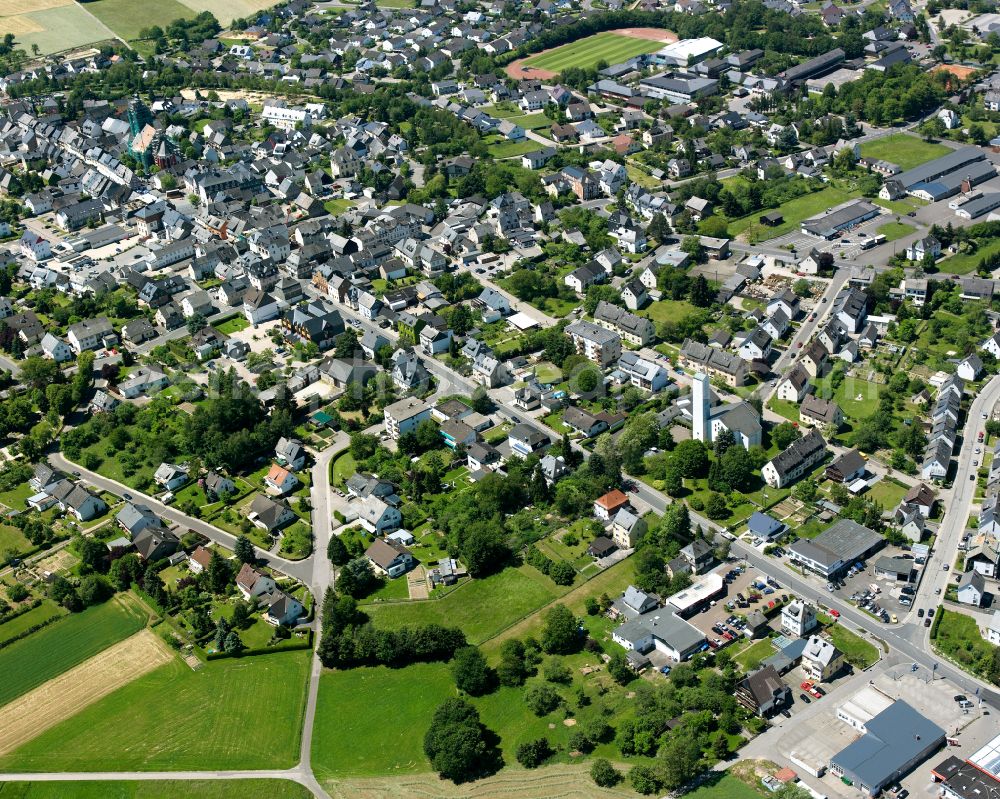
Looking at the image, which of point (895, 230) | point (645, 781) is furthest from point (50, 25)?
point (645, 781)

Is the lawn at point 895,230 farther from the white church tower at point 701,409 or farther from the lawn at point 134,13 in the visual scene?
the lawn at point 134,13

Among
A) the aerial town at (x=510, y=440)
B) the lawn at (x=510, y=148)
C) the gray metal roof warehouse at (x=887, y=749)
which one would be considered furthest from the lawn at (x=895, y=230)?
the gray metal roof warehouse at (x=887, y=749)

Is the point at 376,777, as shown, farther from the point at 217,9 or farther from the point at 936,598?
the point at 217,9

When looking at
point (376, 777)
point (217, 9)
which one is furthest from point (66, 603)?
point (217, 9)

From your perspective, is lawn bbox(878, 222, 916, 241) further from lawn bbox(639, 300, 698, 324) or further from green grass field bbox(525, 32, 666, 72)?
green grass field bbox(525, 32, 666, 72)

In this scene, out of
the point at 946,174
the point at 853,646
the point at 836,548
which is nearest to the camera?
the point at 853,646

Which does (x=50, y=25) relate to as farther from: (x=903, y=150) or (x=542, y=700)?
(x=542, y=700)
